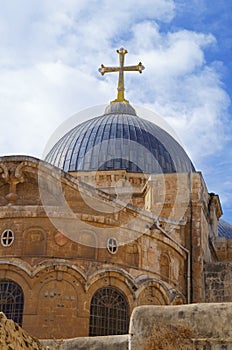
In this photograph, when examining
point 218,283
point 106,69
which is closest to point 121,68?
point 106,69

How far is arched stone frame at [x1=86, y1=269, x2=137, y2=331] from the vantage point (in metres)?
22.1

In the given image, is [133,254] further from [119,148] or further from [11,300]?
[119,148]

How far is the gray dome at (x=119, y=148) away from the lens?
34.3m

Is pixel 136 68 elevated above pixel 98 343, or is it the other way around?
pixel 136 68

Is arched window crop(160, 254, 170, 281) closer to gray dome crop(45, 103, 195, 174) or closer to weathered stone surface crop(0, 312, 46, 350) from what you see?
gray dome crop(45, 103, 195, 174)

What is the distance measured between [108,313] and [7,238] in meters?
4.21

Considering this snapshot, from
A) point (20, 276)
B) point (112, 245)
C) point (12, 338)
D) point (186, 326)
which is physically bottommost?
point (12, 338)

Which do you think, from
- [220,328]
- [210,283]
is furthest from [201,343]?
[210,283]

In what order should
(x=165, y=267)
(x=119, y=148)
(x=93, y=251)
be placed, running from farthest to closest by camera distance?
(x=119, y=148)
(x=165, y=267)
(x=93, y=251)

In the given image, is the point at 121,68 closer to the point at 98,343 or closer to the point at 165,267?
the point at 165,267

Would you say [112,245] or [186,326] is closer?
[186,326]

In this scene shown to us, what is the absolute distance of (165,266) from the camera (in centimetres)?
2461

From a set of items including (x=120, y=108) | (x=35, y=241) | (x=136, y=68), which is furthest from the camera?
(x=120, y=108)

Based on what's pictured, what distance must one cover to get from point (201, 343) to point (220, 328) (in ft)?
1.65
